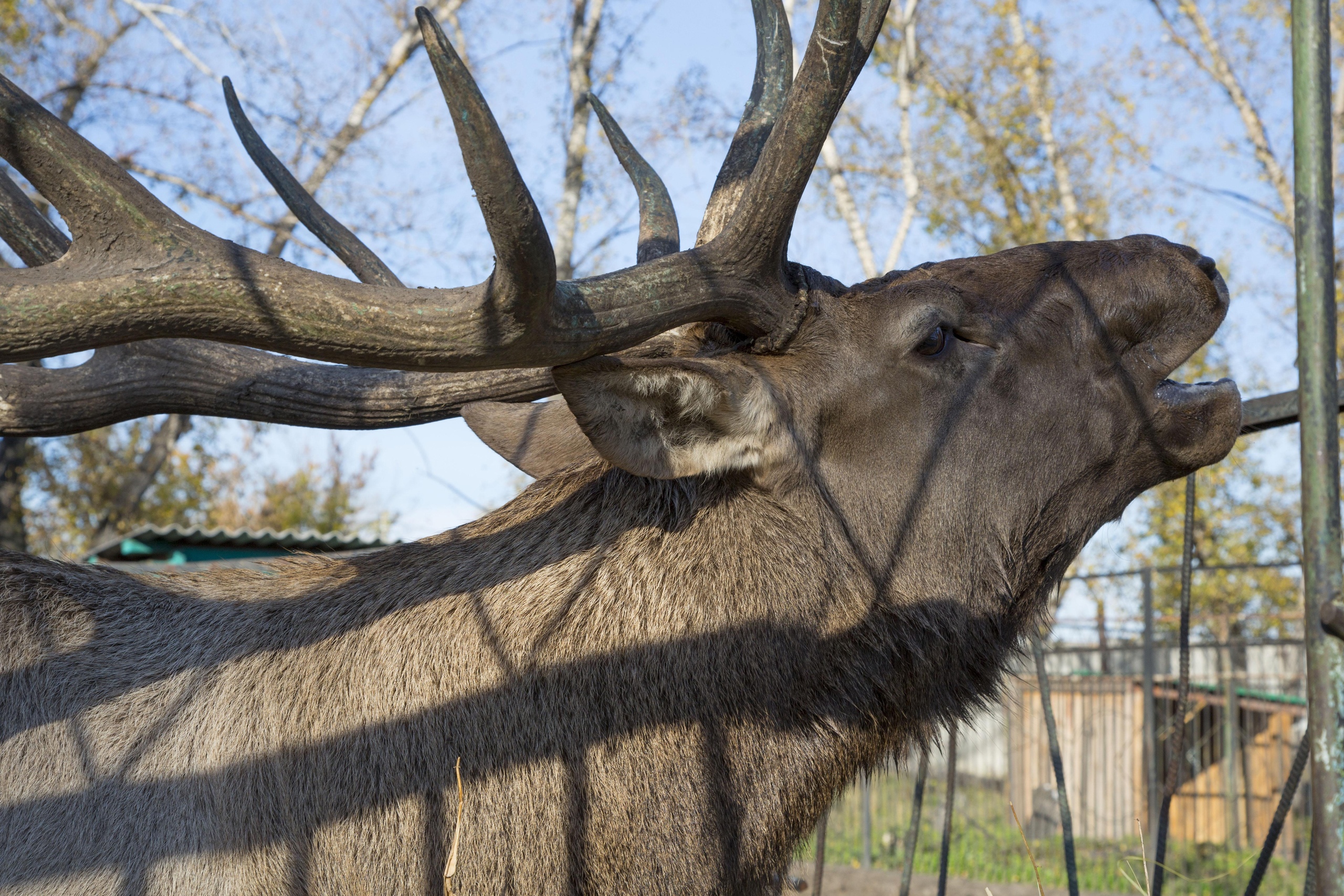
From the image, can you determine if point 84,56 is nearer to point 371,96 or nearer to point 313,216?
point 371,96

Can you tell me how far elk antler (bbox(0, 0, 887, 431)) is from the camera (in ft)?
5.92

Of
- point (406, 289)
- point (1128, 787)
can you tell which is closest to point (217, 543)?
point (406, 289)

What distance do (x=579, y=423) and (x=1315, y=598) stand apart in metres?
1.29

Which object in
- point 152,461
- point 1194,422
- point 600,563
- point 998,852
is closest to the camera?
point 600,563

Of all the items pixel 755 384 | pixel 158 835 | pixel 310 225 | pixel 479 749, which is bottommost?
pixel 158 835

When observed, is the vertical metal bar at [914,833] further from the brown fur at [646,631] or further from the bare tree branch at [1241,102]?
the bare tree branch at [1241,102]

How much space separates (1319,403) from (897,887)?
8.17 metres

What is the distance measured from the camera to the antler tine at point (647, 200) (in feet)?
10.7

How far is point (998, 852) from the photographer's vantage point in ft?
39.9

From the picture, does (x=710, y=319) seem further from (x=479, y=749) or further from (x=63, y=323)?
(x=63, y=323)

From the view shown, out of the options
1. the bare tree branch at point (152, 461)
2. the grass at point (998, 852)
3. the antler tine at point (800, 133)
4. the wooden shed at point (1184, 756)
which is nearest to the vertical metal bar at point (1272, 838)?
the antler tine at point (800, 133)

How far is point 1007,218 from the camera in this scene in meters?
20.6

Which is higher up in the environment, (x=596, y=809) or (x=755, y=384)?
(x=755, y=384)

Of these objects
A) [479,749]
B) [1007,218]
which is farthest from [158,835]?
[1007,218]
